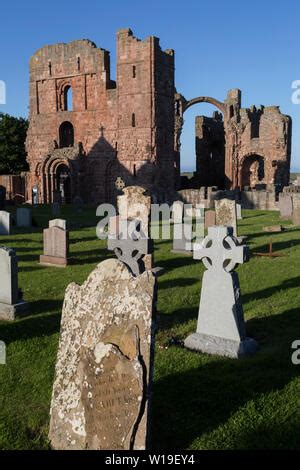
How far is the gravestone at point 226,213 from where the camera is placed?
606 inches

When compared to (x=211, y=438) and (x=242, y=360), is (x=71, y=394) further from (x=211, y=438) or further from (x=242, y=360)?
(x=242, y=360)

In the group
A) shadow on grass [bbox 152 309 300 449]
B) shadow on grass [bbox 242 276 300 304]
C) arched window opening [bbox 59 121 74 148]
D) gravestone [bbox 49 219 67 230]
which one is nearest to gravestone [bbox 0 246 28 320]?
shadow on grass [bbox 152 309 300 449]

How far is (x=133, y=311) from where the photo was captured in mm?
3928

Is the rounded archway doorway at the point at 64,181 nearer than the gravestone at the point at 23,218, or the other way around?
the gravestone at the point at 23,218

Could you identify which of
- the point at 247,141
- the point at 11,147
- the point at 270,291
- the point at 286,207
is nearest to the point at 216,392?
the point at 270,291

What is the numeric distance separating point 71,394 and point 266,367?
283cm

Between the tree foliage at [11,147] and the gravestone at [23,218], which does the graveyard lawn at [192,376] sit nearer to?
the gravestone at [23,218]

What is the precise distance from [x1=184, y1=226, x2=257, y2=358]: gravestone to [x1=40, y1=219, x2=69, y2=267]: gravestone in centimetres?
641

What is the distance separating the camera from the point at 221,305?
21.7ft

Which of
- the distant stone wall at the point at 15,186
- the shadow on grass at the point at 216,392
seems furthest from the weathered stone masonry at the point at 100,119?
the shadow on grass at the point at 216,392

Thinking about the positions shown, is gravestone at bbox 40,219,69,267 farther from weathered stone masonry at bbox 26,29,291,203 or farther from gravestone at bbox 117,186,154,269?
weathered stone masonry at bbox 26,29,291,203

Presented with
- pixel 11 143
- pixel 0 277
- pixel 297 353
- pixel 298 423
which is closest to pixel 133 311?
pixel 298 423

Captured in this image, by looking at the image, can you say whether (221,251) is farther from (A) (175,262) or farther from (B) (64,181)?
(B) (64,181)

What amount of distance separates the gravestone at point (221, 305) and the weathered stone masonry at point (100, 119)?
2566 cm
